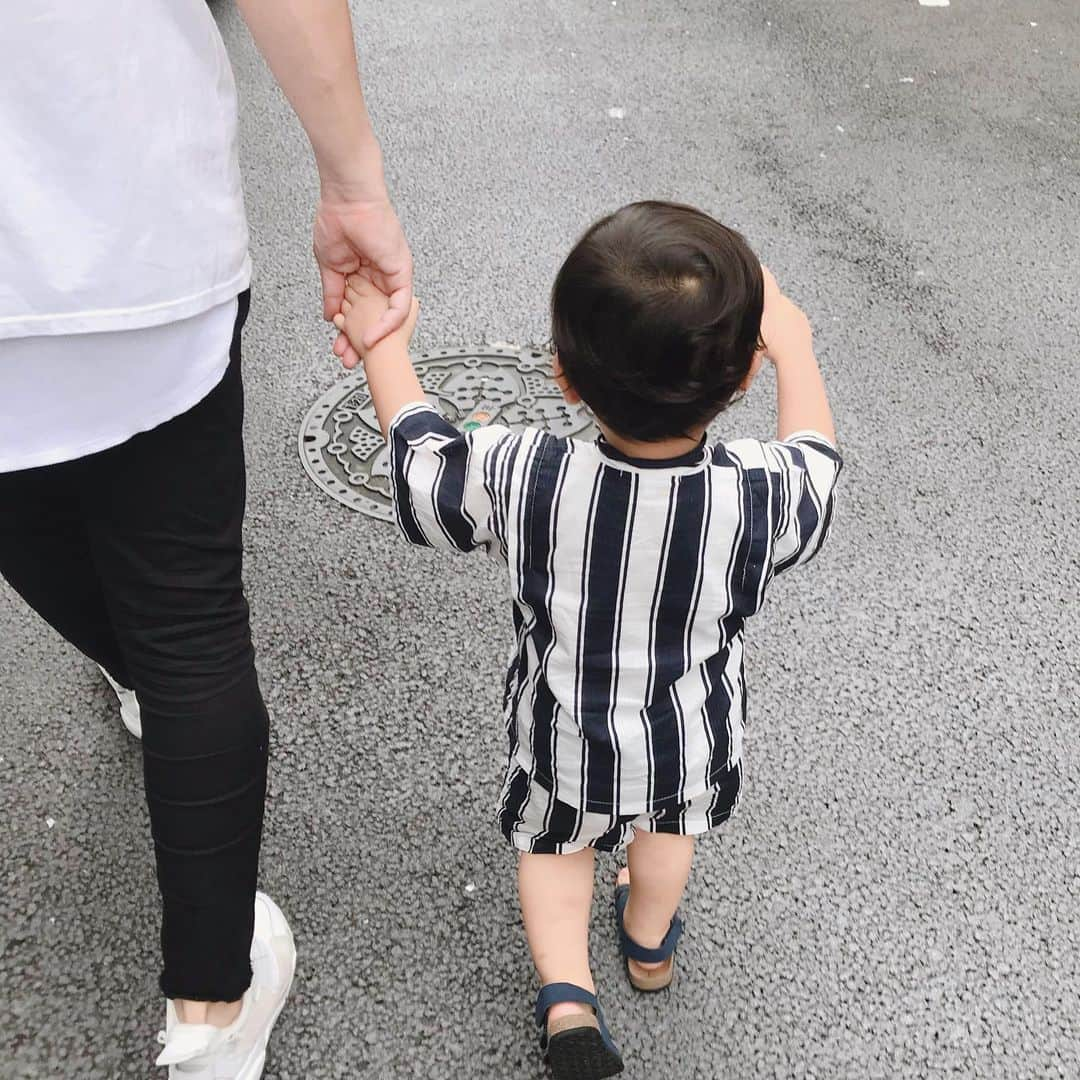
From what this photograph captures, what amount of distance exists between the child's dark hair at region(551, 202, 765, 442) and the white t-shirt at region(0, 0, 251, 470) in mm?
325

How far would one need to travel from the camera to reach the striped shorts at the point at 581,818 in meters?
1.38

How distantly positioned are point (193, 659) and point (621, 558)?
46 cm

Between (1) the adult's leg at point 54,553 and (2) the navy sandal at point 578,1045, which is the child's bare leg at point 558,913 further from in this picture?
(1) the adult's leg at point 54,553

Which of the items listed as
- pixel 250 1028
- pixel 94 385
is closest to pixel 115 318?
pixel 94 385

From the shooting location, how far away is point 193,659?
1.19 m

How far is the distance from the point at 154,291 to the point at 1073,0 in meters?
5.30

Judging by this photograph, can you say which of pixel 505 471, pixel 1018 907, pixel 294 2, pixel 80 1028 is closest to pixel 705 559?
pixel 505 471

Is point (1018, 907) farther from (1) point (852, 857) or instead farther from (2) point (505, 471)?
(2) point (505, 471)

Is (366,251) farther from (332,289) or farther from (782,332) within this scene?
(782,332)

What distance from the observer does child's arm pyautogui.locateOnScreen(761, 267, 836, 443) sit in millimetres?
1309

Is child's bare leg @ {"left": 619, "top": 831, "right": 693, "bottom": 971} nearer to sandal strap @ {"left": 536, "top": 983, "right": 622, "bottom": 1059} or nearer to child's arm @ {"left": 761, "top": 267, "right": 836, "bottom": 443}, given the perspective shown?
sandal strap @ {"left": 536, "top": 983, "right": 622, "bottom": 1059}

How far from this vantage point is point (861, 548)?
229 cm

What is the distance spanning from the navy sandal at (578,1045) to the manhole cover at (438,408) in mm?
1137

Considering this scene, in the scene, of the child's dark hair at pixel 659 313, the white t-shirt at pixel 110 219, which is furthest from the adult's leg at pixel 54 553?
the child's dark hair at pixel 659 313
